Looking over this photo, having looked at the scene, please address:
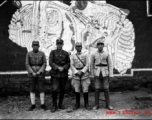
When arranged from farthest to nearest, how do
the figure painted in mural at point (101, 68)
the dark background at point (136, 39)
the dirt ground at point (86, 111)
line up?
the dark background at point (136, 39) < the figure painted in mural at point (101, 68) < the dirt ground at point (86, 111)

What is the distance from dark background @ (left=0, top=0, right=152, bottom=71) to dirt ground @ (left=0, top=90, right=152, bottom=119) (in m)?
1.14

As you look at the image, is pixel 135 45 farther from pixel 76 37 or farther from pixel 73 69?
pixel 73 69

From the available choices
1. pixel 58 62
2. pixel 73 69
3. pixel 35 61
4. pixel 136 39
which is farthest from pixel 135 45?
pixel 35 61

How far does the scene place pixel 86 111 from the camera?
17.0 ft

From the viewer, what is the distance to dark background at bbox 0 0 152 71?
6605 millimetres

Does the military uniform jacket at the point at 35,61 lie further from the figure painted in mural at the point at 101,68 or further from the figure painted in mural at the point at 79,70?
the figure painted in mural at the point at 101,68

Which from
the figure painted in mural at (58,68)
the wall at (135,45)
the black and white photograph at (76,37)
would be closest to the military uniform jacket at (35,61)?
the figure painted in mural at (58,68)

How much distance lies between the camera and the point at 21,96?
6.70m

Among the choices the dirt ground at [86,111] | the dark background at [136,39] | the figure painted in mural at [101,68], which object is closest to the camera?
the dirt ground at [86,111]

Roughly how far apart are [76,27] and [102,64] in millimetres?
2074

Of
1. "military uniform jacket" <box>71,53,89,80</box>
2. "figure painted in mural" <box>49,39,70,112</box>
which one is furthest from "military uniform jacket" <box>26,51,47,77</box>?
"military uniform jacket" <box>71,53,89,80</box>

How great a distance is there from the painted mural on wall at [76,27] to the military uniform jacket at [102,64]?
4.70ft

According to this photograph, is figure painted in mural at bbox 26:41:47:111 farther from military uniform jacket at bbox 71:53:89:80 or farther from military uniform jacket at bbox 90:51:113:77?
military uniform jacket at bbox 90:51:113:77

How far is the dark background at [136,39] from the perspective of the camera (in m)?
6.61
